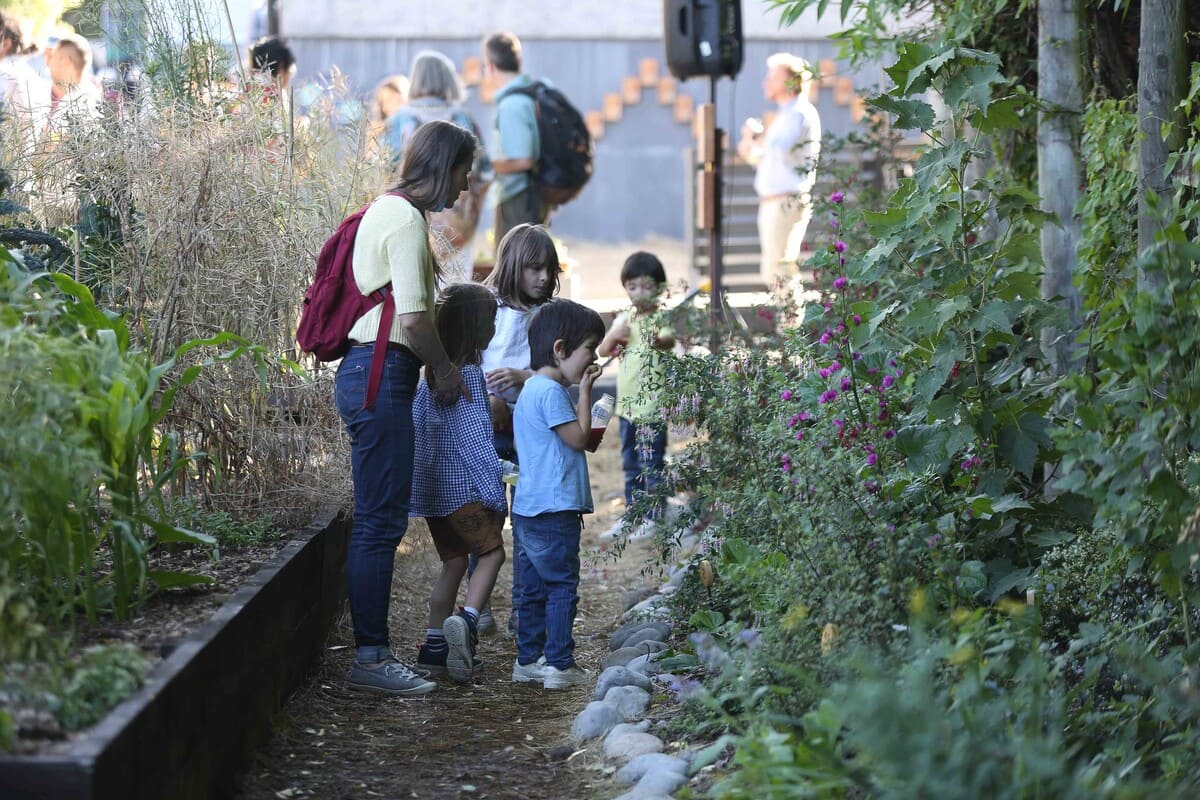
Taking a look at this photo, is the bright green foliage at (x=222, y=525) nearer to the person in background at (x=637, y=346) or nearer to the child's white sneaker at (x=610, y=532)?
the person in background at (x=637, y=346)

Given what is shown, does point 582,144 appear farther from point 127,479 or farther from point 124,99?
point 127,479

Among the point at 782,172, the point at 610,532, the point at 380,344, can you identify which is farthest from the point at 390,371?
the point at 782,172

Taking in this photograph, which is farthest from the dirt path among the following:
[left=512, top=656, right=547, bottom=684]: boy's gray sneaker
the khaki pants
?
the khaki pants

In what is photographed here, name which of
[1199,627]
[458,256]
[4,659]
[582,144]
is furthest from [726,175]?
[4,659]

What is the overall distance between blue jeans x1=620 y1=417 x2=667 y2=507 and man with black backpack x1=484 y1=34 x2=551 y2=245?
2322mm

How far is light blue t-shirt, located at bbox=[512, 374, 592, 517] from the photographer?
4340mm

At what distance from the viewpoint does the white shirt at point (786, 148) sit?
10211 millimetres

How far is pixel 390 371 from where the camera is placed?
13.5 ft

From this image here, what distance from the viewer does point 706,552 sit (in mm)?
4477

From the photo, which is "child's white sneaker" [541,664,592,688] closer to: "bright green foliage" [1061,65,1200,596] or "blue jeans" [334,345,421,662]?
"blue jeans" [334,345,421,662]

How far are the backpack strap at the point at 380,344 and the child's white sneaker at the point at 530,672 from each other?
0.95 m

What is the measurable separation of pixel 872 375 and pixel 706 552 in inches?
30.5

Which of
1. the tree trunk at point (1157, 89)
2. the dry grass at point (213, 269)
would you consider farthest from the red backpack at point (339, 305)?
the tree trunk at point (1157, 89)

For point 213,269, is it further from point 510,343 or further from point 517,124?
point 517,124
